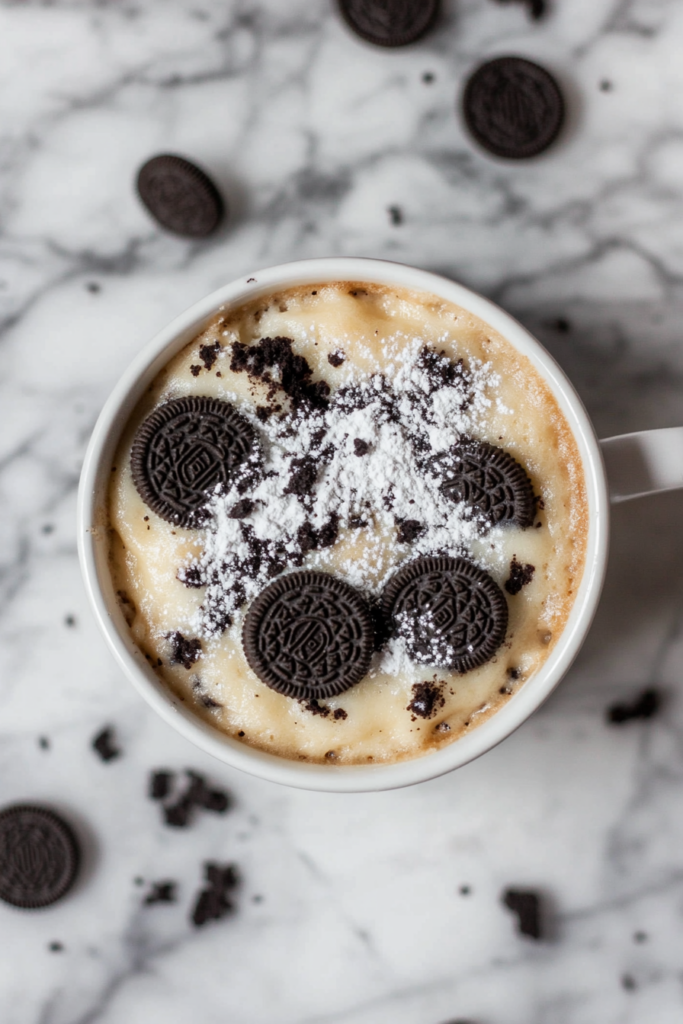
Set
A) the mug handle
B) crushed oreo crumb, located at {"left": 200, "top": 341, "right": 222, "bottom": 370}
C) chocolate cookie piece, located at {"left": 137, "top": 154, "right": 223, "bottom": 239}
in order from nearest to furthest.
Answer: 1. the mug handle
2. crushed oreo crumb, located at {"left": 200, "top": 341, "right": 222, "bottom": 370}
3. chocolate cookie piece, located at {"left": 137, "top": 154, "right": 223, "bottom": 239}

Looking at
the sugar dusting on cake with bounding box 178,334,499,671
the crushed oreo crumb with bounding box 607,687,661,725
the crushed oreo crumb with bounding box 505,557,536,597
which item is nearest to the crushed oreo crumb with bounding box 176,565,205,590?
the sugar dusting on cake with bounding box 178,334,499,671

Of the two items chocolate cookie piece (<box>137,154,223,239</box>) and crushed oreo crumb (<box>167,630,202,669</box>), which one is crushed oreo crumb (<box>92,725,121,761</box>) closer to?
crushed oreo crumb (<box>167,630,202,669</box>)

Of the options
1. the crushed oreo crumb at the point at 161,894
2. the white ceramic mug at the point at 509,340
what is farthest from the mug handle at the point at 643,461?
the crushed oreo crumb at the point at 161,894

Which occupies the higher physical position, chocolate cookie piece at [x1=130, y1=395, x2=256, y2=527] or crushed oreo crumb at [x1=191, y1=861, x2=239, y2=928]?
chocolate cookie piece at [x1=130, y1=395, x2=256, y2=527]

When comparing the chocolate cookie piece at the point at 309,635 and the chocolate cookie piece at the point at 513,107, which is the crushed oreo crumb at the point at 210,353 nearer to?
the chocolate cookie piece at the point at 309,635

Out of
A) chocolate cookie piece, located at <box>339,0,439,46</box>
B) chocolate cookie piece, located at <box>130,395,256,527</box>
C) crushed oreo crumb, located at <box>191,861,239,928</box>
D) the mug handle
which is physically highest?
chocolate cookie piece, located at <box>339,0,439,46</box>

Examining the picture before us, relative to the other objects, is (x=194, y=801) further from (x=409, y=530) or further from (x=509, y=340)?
(x=509, y=340)

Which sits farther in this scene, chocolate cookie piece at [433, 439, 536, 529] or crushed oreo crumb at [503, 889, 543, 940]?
crushed oreo crumb at [503, 889, 543, 940]

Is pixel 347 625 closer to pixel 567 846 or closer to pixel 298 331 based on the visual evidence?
pixel 298 331

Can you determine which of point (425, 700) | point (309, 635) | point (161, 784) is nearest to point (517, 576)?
point (425, 700)
